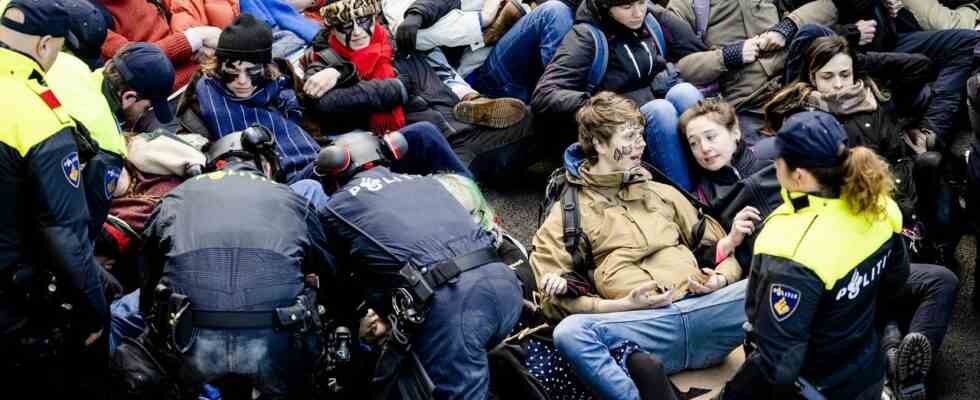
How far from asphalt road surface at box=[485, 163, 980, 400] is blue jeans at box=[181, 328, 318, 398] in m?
2.36

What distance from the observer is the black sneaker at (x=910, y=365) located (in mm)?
5199

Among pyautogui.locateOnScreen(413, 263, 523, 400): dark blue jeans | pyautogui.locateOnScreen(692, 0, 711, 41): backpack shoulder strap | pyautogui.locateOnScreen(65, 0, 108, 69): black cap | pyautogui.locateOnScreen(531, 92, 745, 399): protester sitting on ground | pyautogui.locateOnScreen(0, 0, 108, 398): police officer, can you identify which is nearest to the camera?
pyautogui.locateOnScreen(0, 0, 108, 398): police officer

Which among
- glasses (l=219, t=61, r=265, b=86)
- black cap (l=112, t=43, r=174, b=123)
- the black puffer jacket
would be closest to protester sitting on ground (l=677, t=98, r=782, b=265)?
the black puffer jacket

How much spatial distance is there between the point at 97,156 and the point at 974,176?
13.6 feet

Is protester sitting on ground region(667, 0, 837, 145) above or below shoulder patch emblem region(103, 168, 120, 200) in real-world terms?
below

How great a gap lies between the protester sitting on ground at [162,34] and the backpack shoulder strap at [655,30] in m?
2.37

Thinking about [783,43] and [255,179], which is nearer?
[255,179]

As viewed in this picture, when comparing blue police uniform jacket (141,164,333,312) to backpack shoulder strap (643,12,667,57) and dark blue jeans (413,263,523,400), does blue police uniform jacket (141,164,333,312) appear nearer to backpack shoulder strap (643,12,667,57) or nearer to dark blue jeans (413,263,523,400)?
dark blue jeans (413,263,523,400)

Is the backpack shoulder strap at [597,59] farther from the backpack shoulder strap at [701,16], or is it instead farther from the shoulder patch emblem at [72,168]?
the shoulder patch emblem at [72,168]

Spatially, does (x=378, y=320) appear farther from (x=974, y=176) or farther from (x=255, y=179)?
(x=974, y=176)

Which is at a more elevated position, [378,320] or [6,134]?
[6,134]

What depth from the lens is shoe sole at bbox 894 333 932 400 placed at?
17.1ft

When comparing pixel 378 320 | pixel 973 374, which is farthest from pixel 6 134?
pixel 973 374

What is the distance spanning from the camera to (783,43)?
6.84 m
